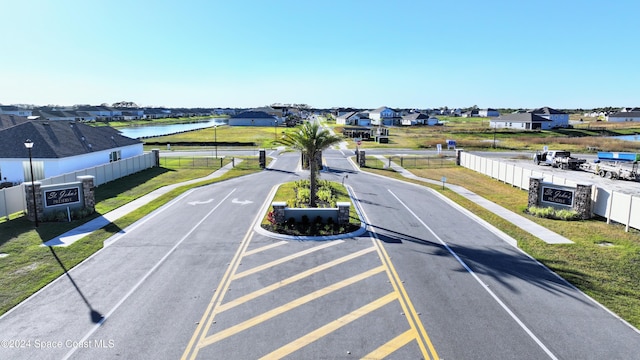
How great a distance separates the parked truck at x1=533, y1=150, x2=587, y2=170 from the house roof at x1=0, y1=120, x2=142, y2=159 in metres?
53.9

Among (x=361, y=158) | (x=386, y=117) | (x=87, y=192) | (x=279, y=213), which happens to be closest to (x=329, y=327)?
(x=279, y=213)

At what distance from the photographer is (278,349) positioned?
11.1 meters

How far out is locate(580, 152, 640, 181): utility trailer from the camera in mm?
41031

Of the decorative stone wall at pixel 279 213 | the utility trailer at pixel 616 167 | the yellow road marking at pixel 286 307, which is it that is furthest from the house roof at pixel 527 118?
the yellow road marking at pixel 286 307

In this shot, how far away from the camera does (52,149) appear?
1479 inches

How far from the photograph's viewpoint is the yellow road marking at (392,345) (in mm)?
10812

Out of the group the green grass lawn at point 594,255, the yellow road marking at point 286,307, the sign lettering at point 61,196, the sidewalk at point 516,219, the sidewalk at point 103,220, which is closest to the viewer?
the yellow road marking at point 286,307

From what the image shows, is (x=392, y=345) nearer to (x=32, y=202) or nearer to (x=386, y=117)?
(x=32, y=202)

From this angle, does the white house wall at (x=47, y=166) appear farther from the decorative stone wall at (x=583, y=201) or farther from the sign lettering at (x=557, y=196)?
the decorative stone wall at (x=583, y=201)

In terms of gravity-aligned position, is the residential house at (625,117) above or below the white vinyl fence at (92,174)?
above

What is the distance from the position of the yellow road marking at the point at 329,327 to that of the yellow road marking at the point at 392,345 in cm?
156

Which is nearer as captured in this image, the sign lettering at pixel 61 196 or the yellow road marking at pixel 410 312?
the yellow road marking at pixel 410 312

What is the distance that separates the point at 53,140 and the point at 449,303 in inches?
1600

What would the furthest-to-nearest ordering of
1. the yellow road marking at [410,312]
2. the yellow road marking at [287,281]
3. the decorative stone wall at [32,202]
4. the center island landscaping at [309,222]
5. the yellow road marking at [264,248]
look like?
the decorative stone wall at [32,202] → the center island landscaping at [309,222] → the yellow road marking at [264,248] → the yellow road marking at [287,281] → the yellow road marking at [410,312]
